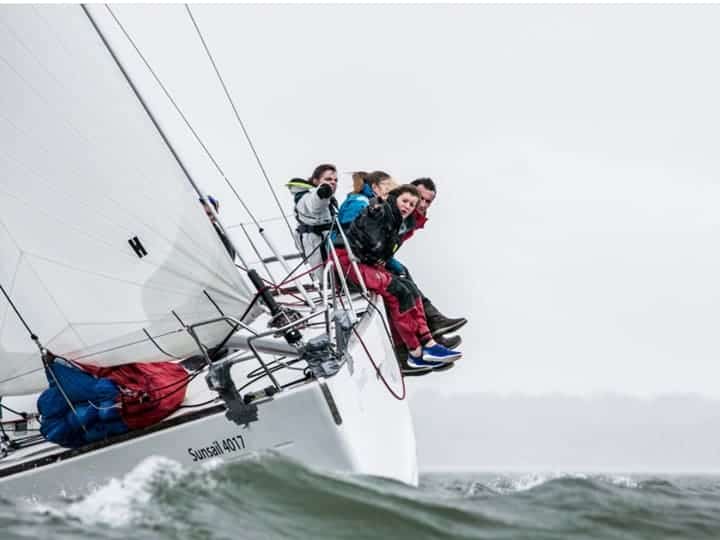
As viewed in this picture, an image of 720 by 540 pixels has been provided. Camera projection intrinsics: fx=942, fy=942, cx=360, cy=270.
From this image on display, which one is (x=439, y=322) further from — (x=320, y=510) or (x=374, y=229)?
(x=320, y=510)

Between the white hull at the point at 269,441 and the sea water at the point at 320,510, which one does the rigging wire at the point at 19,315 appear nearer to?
the white hull at the point at 269,441

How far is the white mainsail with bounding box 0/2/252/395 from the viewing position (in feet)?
15.7

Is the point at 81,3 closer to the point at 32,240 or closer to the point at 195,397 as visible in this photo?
the point at 32,240

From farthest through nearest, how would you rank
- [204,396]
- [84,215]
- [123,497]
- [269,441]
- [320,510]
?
[204,396] → [84,215] → [269,441] → [123,497] → [320,510]

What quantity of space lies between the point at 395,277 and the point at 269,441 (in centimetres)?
202

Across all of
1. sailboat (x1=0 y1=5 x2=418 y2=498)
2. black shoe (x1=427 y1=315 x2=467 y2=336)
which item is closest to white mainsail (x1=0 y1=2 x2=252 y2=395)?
sailboat (x1=0 y1=5 x2=418 y2=498)

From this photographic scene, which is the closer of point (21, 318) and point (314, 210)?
point (21, 318)

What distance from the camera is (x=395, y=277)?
238 inches

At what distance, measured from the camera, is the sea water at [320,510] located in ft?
11.0

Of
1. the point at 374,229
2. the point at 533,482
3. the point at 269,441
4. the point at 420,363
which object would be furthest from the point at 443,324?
the point at 269,441

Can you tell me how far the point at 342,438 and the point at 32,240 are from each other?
76.6 inches

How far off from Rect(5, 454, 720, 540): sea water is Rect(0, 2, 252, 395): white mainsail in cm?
84

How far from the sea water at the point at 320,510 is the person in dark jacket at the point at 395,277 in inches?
67.1

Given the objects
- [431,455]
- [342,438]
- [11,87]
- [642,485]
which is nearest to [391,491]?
[342,438]
